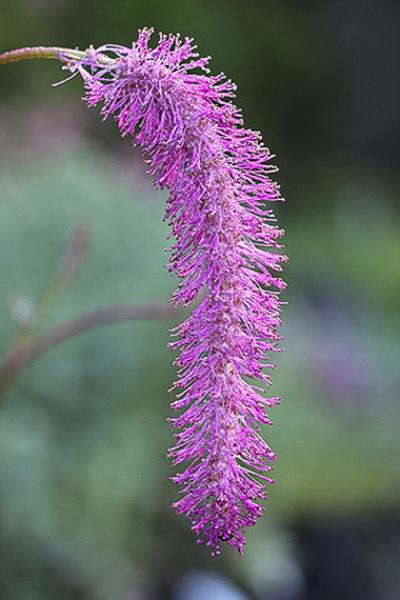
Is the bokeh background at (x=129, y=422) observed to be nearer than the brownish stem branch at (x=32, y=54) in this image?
No

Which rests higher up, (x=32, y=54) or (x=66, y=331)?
(x=32, y=54)

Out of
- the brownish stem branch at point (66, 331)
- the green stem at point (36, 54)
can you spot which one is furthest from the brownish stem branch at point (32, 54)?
the brownish stem branch at point (66, 331)

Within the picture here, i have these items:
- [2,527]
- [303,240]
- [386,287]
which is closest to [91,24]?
[303,240]

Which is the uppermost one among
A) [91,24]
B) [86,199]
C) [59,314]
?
[91,24]

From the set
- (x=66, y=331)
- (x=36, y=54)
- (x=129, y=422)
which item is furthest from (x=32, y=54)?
(x=129, y=422)

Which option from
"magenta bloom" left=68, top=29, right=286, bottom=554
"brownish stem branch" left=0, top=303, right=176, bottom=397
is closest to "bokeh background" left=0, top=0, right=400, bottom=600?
"brownish stem branch" left=0, top=303, right=176, bottom=397

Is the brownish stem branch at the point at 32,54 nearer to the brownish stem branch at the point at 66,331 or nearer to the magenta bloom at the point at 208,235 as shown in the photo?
the magenta bloom at the point at 208,235

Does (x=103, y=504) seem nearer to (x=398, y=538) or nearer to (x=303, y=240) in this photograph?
(x=398, y=538)

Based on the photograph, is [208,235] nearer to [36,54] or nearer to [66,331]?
[36,54]
